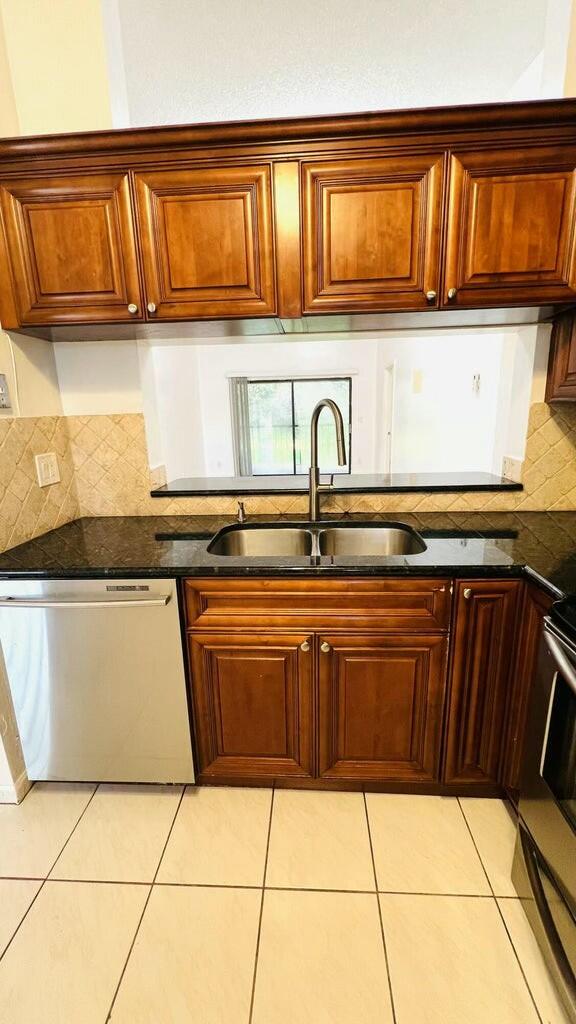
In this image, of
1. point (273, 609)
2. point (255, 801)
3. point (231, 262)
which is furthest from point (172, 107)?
point (255, 801)

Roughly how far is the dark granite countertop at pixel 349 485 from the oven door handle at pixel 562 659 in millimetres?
973

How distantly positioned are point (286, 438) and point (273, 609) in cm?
493

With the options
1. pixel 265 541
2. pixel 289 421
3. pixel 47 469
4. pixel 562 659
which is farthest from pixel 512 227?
pixel 289 421

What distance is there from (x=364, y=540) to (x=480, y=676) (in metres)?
0.68

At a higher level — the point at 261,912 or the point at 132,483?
the point at 132,483

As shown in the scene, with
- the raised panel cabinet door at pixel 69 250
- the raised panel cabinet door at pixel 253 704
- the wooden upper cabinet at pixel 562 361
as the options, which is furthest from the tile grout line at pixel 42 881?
the wooden upper cabinet at pixel 562 361

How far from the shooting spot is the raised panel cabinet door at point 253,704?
1515mm

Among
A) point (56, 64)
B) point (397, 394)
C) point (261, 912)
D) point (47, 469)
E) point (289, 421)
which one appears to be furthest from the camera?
point (289, 421)

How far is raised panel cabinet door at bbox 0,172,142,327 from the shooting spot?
1487 mm

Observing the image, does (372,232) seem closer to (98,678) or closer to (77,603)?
(77,603)

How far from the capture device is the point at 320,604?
148 cm

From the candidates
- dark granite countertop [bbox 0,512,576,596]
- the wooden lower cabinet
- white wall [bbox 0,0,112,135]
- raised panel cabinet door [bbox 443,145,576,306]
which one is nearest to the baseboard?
the wooden lower cabinet

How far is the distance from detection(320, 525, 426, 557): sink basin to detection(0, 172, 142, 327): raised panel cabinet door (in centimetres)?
112

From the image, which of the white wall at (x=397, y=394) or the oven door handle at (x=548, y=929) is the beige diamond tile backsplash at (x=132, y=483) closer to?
the white wall at (x=397, y=394)
